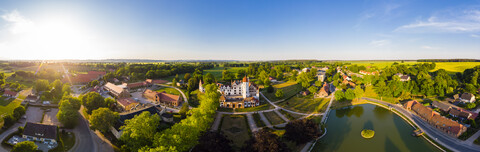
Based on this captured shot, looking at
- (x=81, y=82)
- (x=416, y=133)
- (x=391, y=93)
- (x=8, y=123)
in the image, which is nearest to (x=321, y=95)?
(x=391, y=93)

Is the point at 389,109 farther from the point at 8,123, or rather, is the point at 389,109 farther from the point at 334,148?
the point at 8,123

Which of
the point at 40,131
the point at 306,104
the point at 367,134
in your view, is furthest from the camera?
the point at 306,104

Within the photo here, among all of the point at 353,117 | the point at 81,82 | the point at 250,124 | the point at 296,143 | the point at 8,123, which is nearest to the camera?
the point at 296,143

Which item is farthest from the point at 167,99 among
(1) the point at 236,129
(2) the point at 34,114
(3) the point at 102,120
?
(2) the point at 34,114

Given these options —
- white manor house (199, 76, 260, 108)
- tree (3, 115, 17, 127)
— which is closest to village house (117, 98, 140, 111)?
tree (3, 115, 17, 127)

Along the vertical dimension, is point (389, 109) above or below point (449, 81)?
below

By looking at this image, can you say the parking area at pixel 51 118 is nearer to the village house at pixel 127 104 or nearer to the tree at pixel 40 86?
the village house at pixel 127 104

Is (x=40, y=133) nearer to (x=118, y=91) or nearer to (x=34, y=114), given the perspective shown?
(x=34, y=114)
